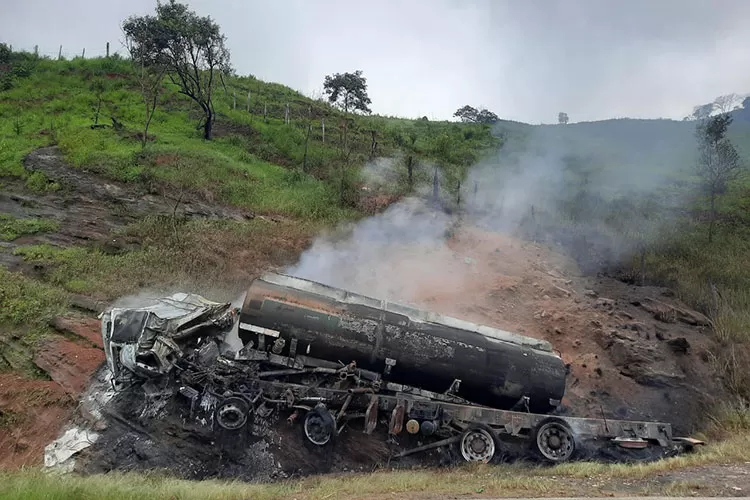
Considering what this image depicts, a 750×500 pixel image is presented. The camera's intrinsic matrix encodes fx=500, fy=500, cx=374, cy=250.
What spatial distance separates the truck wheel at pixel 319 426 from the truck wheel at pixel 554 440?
13.0 feet

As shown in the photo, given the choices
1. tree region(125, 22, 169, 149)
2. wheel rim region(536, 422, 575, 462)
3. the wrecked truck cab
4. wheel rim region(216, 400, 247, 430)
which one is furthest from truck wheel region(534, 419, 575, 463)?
tree region(125, 22, 169, 149)

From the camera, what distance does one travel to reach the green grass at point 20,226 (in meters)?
15.3

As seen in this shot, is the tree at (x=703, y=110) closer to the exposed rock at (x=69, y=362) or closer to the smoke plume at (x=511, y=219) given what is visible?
the smoke plume at (x=511, y=219)

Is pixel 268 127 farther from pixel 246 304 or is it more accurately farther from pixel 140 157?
pixel 246 304

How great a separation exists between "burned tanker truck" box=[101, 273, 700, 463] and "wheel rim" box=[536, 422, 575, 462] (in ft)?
0.06

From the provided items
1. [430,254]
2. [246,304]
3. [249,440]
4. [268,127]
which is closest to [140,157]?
[268,127]

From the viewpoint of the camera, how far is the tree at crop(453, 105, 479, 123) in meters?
50.3

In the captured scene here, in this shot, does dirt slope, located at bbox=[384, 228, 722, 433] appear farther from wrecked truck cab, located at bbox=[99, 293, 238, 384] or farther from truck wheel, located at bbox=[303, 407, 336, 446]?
wrecked truck cab, located at bbox=[99, 293, 238, 384]

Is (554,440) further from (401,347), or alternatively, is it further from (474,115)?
(474,115)

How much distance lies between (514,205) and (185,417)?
18.0m

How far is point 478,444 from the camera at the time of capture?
374 inches

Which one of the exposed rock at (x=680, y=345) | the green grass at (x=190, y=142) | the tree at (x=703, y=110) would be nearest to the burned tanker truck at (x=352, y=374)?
→ the exposed rock at (x=680, y=345)

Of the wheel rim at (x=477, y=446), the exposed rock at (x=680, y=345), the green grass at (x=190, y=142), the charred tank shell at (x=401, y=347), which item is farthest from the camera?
the green grass at (x=190, y=142)

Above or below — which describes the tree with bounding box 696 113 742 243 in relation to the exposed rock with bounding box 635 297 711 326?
above
